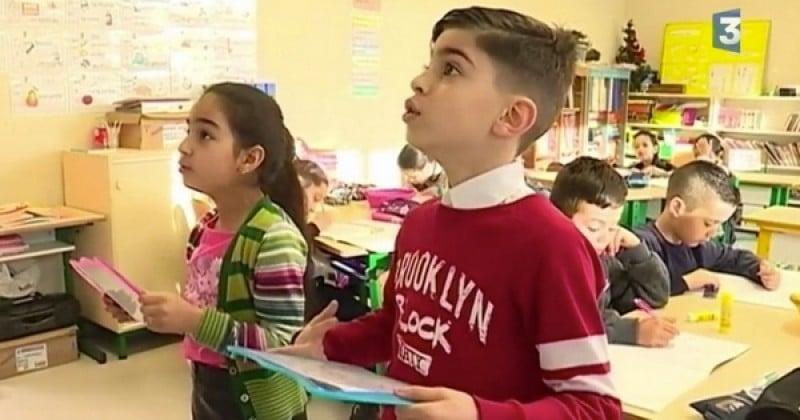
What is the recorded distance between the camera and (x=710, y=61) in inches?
309

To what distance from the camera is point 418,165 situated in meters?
4.48

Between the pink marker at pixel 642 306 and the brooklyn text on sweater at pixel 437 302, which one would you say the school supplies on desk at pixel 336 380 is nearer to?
the brooklyn text on sweater at pixel 437 302

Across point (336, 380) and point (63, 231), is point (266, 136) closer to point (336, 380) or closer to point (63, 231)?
point (336, 380)

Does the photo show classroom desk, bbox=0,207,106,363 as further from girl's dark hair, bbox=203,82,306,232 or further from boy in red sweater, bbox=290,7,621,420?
boy in red sweater, bbox=290,7,621,420

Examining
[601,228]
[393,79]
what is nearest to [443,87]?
[601,228]

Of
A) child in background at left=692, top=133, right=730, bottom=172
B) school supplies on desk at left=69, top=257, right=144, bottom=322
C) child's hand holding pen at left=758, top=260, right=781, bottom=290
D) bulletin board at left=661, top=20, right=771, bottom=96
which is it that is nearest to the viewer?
school supplies on desk at left=69, top=257, right=144, bottom=322

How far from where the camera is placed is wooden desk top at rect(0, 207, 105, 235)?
348cm

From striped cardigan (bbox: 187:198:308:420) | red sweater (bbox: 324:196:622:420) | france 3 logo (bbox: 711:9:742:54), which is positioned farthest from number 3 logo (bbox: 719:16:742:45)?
red sweater (bbox: 324:196:622:420)

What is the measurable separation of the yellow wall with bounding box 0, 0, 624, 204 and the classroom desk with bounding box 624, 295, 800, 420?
10.4 feet

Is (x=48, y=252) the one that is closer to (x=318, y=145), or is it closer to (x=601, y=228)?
→ (x=318, y=145)

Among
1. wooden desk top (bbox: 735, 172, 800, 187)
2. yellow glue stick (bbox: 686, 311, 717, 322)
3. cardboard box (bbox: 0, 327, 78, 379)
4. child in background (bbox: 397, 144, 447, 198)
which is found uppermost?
child in background (bbox: 397, 144, 447, 198)

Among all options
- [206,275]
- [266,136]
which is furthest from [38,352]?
[266,136]

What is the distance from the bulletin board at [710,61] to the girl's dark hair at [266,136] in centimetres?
703

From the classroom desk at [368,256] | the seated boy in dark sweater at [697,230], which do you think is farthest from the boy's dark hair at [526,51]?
the classroom desk at [368,256]
